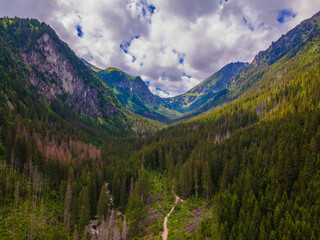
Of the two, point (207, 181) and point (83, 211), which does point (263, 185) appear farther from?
point (83, 211)

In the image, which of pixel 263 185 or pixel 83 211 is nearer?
pixel 263 185

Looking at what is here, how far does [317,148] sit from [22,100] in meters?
182

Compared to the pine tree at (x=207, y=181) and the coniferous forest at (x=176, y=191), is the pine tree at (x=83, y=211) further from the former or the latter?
the pine tree at (x=207, y=181)

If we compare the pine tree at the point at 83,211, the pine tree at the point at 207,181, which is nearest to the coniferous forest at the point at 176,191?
the pine tree at the point at 83,211

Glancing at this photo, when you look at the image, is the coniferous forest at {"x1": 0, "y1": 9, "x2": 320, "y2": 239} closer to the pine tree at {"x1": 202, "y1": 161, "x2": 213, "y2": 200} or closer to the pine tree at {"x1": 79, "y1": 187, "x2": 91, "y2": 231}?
the pine tree at {"x1": 79, "y1": 187, "x2": 91, "y2": 231}

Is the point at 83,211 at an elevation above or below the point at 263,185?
below

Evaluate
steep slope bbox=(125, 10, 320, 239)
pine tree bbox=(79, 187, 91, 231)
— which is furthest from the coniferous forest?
steep slope bbox=(125, 10, 320, 239)

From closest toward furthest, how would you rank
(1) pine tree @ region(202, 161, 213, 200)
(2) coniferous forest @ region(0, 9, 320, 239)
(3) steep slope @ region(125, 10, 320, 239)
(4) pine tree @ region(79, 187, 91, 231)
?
(3) steep slope @ region(125, 10, 320, 239)
(2) coniferous forest @ region(0, 9, 320, 239)
(4) pine tree @ region(79, 187, 91, 231)
(1) pine tree @ region(202, 161, 213, 200)

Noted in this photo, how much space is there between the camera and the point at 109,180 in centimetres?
7562

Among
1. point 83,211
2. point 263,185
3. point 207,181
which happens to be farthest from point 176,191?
point 83,211

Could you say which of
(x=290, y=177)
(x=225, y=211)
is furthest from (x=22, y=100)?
(x=290, y=177)

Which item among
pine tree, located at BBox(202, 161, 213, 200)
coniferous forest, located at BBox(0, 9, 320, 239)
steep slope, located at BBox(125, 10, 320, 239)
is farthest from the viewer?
pine tree, located at BBox(202, 161, 213, 200)

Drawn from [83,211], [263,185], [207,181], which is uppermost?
[263,185]

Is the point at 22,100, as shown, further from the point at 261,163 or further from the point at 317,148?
the point at 317,148
